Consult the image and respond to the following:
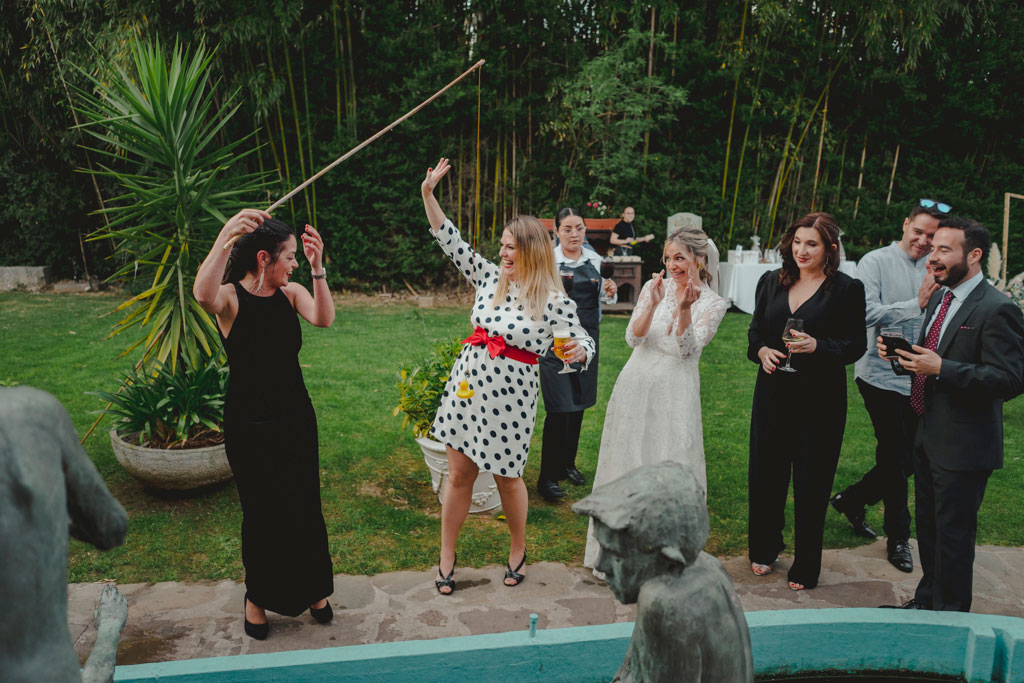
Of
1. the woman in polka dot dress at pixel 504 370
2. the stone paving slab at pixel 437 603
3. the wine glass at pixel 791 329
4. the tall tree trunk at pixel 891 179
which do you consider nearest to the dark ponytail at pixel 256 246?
the woman in polka dot dress at pixel 504 370

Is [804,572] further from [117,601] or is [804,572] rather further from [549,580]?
[117,601]

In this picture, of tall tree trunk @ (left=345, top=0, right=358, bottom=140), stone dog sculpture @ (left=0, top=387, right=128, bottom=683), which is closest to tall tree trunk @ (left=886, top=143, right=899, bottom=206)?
tall tree trunk @ (left=345, top=0, right=358, bottom=140)

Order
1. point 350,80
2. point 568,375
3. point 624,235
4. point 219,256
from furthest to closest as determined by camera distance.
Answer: point 350,80
point 624,235
point 568,375
point 219,256

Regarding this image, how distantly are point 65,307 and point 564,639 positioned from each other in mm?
11002

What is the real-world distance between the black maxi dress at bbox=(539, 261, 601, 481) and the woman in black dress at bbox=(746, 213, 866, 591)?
1.24m

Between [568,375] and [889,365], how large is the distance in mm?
1817

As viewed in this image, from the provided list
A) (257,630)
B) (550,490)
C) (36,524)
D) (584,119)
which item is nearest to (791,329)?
(550,490)

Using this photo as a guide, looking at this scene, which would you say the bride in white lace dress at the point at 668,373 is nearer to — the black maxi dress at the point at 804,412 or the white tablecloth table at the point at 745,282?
the black maxi dress at the point at 804,412

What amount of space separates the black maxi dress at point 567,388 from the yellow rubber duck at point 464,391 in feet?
3.67

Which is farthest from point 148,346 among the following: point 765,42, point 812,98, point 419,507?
point 812,98

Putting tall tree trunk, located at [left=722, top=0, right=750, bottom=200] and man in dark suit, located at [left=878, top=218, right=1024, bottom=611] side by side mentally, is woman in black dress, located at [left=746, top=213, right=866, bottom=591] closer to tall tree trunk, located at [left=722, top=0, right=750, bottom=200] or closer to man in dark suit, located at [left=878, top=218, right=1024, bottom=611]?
man in dark suit, located at [left=878, top=218, right=1024, bottom=611]

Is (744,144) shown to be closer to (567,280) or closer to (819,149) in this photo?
(819,149)

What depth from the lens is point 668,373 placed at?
3.64 m

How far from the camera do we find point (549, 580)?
12.0 feet
